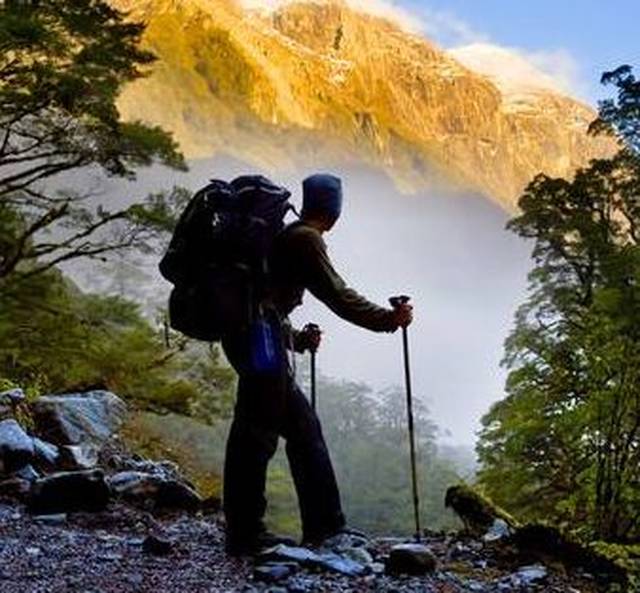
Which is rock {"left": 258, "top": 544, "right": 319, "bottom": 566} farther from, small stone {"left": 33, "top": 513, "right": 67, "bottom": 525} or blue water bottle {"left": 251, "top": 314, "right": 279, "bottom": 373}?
small stone {"left": 33, "top": 513, "right": 67, "bottom": 525}

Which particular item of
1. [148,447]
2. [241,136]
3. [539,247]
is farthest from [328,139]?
[148,447]

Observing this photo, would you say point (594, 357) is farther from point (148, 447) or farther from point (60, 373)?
point (60, 373)

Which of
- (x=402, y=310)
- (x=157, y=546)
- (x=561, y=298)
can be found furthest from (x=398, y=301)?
(x=561, y=298)

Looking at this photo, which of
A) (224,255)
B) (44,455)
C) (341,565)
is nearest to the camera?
(341,565)

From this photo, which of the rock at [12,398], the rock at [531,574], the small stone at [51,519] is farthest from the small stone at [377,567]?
the rock at [12,398]

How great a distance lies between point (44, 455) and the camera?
694 cm

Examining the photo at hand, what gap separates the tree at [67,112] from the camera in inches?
569

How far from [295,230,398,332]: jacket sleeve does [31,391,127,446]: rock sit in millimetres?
3837

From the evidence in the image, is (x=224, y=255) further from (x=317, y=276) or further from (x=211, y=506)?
(x=211, y=506)

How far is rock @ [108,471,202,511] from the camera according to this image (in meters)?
6.27

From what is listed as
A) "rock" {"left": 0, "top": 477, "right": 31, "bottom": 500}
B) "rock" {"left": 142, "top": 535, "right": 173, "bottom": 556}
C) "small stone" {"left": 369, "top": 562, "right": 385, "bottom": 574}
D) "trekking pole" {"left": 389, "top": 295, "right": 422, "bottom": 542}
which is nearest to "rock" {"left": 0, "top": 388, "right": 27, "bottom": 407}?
"rock" {"left": 0, "top": 477, "right": 31, "bottom": 500}

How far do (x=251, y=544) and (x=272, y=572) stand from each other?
22.9 inches

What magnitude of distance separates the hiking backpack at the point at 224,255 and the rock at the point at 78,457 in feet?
10.1

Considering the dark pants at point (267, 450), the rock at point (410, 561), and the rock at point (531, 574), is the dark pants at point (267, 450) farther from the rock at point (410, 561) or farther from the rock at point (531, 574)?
the rock at point (531, 574)
